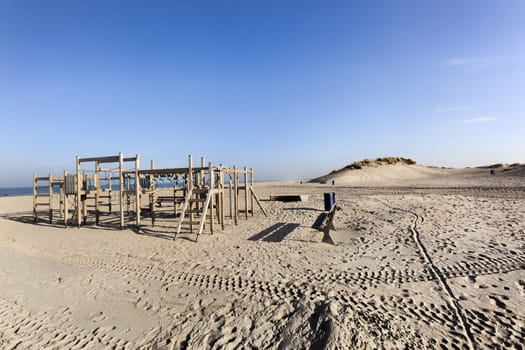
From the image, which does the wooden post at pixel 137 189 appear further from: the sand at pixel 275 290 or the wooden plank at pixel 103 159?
the sand at pixel 275 290

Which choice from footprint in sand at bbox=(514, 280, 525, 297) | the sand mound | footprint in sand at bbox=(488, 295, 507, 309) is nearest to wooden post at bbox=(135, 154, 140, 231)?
footprint in sand at bbox=(488, 295, 507, 309)

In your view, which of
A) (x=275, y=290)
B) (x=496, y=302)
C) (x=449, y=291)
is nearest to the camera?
(x=496, y=302)

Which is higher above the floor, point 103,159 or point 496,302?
point 103,159

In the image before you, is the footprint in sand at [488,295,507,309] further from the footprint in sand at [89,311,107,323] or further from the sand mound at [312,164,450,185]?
the sand mound at [312,164,450,185]

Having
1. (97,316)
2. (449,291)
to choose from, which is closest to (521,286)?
(449,291)

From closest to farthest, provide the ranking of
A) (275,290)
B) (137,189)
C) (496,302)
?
(496,302)
(275,290)
(137,189)

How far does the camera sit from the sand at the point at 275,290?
3707mm

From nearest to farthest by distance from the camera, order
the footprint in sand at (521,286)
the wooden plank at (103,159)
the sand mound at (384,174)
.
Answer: the footprint in sand at (521,286), the wooden plank at (103,159), the sand mound at (384,174)

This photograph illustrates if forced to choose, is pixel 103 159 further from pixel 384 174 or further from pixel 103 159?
pixel 384 174

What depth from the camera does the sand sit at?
12.2 feet

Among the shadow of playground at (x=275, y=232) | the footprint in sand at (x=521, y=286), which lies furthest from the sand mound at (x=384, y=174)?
the footprint in sand at (x=521, y=286)

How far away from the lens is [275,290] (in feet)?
16.3

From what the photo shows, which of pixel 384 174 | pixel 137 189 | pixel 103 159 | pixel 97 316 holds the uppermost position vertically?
pixel 103 159

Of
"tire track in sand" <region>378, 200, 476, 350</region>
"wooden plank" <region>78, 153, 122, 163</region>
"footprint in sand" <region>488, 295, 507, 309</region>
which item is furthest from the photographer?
"wooden plank" <region>78, 153, 122, 163</region>
